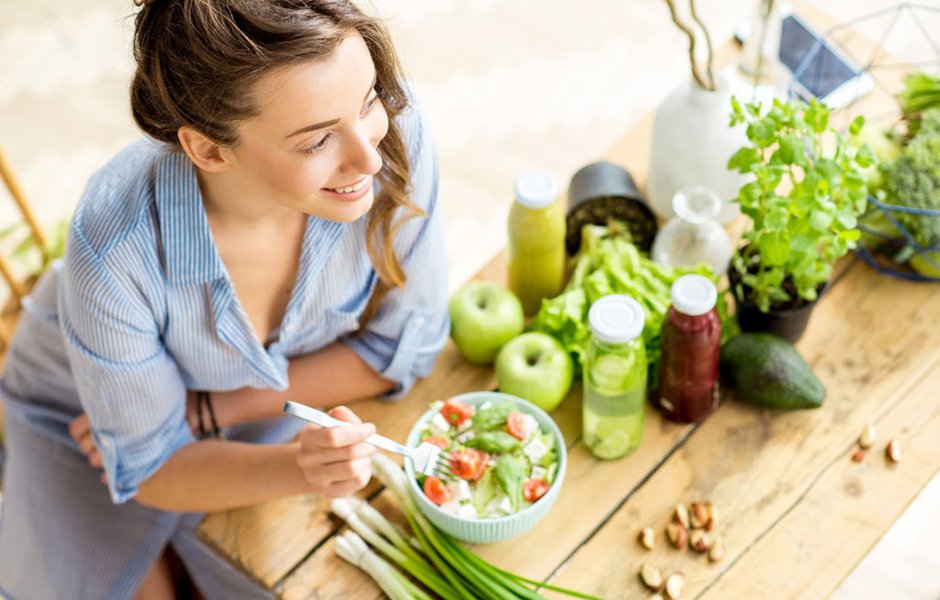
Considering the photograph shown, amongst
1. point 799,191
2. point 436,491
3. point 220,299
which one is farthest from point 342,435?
point 799,191

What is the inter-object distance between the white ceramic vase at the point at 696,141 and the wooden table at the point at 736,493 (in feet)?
1.01

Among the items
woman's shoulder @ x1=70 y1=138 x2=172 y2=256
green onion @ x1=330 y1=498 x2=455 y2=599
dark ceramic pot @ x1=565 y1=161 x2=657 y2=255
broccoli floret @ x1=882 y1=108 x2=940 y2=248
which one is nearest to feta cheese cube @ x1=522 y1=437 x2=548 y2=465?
green onion @ x1=330 y1=498 x2=455 y2=599

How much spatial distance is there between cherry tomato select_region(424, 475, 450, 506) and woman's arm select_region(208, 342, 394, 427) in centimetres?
26

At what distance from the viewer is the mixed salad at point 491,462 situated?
1.34 metres

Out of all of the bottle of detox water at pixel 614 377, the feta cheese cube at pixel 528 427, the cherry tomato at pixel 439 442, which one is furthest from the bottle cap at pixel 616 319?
the cherry tomato at pixel 439 442

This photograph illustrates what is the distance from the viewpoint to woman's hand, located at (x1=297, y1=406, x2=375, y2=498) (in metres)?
1.28

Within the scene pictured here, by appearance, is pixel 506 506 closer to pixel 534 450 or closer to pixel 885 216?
pixel 534 450

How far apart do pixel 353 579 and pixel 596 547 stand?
1.16 feet

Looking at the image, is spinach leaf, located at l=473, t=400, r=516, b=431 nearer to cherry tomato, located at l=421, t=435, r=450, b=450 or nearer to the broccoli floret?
cherry tomato, located at l=421, t=435, r=450, b=450

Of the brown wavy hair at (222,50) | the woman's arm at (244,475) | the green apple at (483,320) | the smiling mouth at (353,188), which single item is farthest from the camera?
the green apple at (483,320)

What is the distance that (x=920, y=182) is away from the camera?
5.09 ft

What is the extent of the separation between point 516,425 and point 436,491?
146mm

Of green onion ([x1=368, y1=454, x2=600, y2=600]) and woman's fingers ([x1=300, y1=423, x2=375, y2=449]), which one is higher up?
woman's fingers ([x1=300, y1=423, x2=375, y2=449])

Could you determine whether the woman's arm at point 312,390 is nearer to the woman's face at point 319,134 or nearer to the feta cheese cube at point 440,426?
the feta cheese cube at point 440,426
